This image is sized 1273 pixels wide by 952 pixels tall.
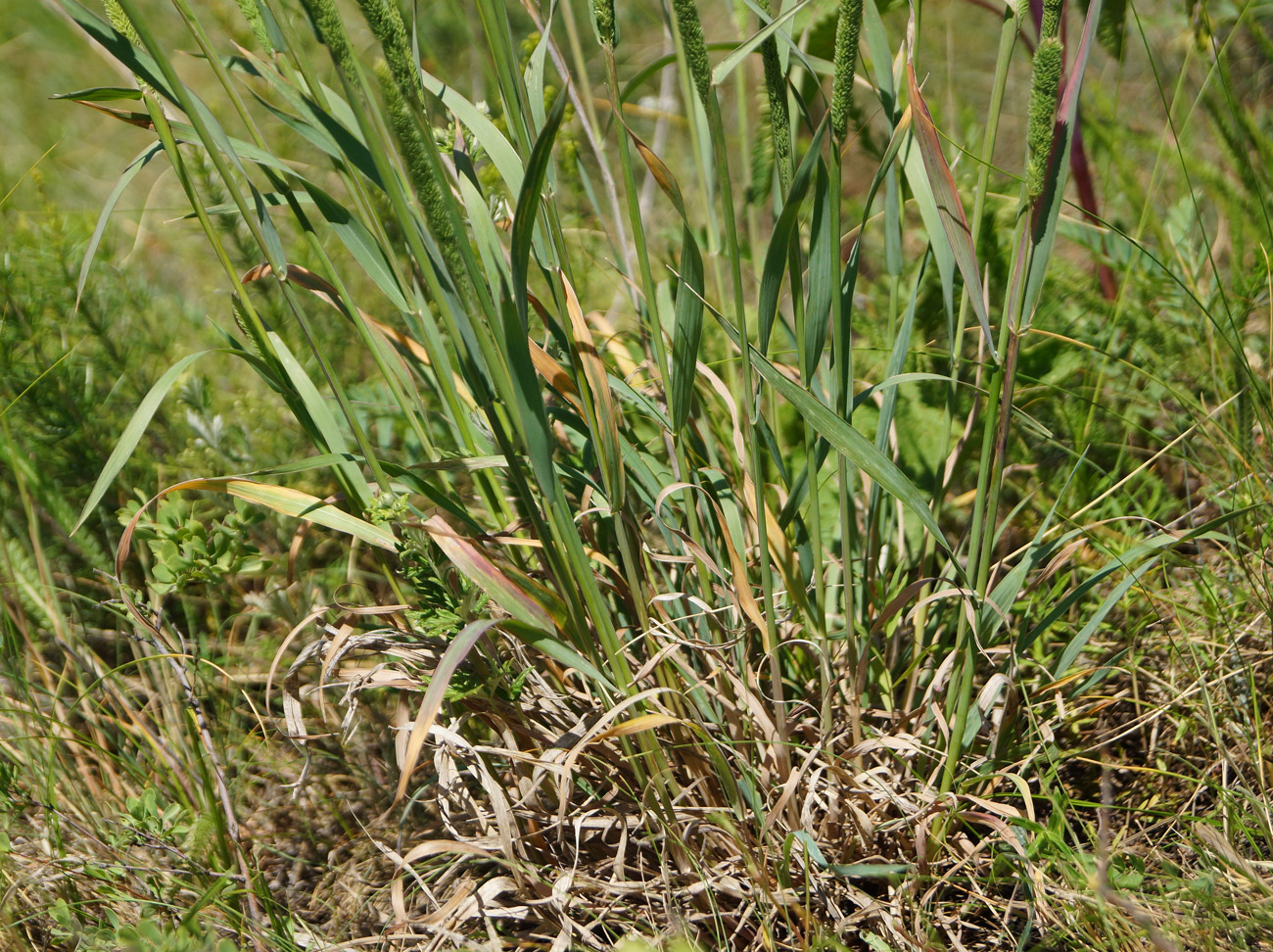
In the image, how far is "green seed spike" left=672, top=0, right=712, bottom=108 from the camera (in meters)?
0.61

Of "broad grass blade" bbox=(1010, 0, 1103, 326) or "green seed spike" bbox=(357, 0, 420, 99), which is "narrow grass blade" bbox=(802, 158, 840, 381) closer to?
"broad grass blade" bbox=(1010, 0, 1103, 326)

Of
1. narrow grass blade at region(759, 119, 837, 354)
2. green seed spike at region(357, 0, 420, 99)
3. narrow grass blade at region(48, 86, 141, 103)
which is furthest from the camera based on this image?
narrow grass blade at region(48, 86, 141, 103)

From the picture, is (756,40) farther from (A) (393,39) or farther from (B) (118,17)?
(B) (118,17)

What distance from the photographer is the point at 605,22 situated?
0.62m

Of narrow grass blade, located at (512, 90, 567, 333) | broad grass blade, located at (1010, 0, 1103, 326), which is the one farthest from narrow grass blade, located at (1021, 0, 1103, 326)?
narrow grass blade, located at (512, 90, 567, 333)

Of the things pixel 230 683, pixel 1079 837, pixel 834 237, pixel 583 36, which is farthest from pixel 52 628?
pixel 583 36

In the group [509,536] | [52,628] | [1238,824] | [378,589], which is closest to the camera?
[1238,824]

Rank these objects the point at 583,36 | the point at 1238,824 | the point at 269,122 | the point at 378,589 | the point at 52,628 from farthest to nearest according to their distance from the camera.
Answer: the point at 583,36 < the point at 269,122 < the point at 378,589 < the point at 52,628 < the point at 1238,824

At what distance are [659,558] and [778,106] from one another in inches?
16.0

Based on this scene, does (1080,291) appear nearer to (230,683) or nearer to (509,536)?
(509,536)

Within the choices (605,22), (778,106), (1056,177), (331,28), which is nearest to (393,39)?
(331,28)

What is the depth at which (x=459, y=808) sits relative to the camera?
39.0 inches

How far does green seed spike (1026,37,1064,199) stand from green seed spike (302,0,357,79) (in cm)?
44

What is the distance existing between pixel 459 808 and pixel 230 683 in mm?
464
